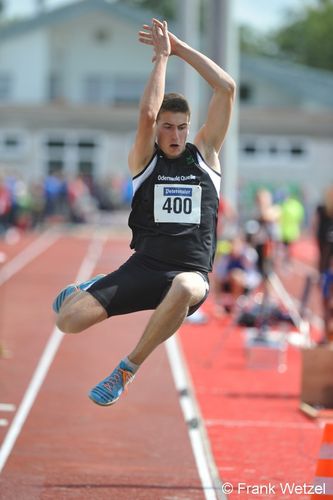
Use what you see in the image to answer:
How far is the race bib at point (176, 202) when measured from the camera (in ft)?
22.3

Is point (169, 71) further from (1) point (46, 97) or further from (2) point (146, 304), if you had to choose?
(2) point (146, 304)

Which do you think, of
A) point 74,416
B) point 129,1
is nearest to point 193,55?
point 74,416

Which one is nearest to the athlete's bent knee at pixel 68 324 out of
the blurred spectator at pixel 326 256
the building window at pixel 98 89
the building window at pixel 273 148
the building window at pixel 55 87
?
the blurred spectator at pixel 326 256

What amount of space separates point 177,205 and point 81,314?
85cm

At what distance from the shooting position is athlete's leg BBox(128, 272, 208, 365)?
671 centimetres

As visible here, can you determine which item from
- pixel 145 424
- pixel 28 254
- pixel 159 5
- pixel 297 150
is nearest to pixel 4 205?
pixel 28 254

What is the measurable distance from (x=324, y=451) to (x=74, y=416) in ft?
14.6

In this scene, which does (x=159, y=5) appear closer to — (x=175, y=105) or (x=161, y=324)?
(x=175, y=105)

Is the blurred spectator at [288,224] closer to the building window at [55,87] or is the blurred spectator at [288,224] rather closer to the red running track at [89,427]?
the red running track at [89,427]

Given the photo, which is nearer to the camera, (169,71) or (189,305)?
(189,305)

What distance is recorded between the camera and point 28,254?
1151 inches

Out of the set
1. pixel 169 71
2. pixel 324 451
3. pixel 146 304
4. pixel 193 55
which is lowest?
pixel 169 71

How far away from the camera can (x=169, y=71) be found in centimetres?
4862

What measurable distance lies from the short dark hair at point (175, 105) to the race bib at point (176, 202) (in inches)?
17.1
